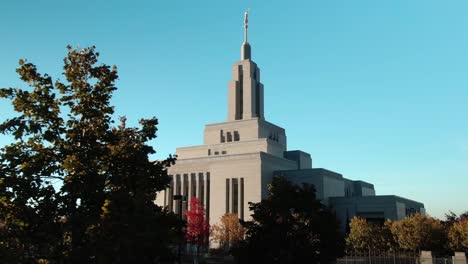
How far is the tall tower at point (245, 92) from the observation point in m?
98.6

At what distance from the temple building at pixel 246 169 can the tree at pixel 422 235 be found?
98.7ft

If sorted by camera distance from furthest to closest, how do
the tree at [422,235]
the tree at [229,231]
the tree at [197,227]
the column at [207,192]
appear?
the column at [207,192], the tree at [197,227], the tree at [229,231], the tree at [422,235]

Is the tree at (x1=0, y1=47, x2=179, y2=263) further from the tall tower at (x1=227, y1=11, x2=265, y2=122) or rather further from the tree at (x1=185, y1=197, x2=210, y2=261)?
the tall tower at (x1=227, y1=11, x2=265, y2=122)

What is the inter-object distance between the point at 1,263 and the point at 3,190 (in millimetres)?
2593

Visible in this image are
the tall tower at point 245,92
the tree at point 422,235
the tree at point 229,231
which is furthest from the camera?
the tall tower at point 245,92

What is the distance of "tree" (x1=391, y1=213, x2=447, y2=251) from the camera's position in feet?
184

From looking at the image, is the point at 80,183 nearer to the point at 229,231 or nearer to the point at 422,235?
the point at 422,235

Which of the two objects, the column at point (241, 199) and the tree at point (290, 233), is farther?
the column at point (241, 199)

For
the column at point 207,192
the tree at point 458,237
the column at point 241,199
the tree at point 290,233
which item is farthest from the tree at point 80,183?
the column at point 207,192

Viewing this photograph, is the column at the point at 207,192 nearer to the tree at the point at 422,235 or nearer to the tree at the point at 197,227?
the tree at the point at 197,227

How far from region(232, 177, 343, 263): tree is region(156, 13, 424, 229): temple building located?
53.9m

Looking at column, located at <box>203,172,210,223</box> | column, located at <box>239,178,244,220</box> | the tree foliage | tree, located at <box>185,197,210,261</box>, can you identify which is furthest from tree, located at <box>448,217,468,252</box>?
column, located at <box>203,172,210,223</box>

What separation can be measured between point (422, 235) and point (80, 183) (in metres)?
50.8

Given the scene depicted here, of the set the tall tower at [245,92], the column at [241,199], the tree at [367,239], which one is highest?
the tall tower at [245,92]
